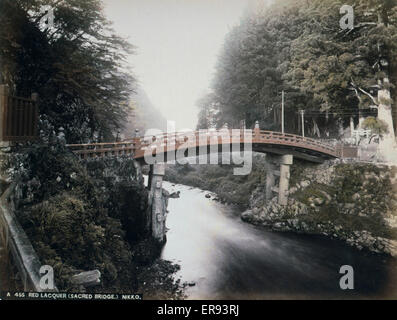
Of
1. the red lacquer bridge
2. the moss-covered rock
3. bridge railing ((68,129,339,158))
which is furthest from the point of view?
the red lacquer bridge

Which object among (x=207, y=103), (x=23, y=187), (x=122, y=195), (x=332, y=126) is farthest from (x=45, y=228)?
(x=332, y=126)

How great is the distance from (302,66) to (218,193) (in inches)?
341

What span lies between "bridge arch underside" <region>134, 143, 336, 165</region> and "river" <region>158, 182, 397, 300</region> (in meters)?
3.10

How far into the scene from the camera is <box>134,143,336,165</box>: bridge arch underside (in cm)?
832

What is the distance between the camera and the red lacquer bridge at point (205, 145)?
7.39 m

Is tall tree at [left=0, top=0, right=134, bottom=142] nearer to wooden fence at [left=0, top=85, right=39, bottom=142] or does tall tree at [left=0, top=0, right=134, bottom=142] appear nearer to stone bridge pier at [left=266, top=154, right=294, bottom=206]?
wooden fence at [left=0, top=85, right=39, bottom=142]

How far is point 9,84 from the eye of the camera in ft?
19.6

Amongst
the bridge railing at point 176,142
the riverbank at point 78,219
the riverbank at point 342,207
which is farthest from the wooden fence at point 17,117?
the riverbank at point 342,207

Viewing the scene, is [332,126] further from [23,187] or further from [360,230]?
[23,187]

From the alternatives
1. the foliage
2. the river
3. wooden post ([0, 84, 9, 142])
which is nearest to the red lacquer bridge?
wooden post ([0, 84, 9, 142])

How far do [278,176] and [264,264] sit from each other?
5.84 metres

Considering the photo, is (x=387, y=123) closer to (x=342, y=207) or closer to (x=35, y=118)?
(x=342, y=207)

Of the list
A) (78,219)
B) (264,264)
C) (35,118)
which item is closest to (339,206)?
(264,264)

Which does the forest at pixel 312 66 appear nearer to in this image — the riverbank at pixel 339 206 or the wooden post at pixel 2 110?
the riverbank at pixel 339 206
